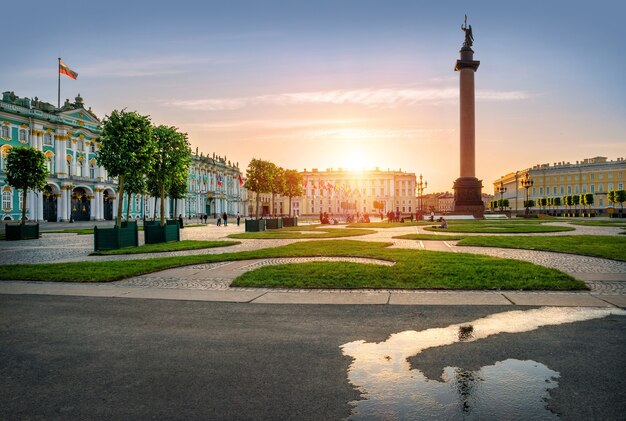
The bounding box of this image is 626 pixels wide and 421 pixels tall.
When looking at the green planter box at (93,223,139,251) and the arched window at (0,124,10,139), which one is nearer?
the green planter box at (93,223,139,251)

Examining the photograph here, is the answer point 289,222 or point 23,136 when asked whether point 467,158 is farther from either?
point 23,136

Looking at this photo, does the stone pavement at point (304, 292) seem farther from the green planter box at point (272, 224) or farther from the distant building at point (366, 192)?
the distant building at point (366, 192)

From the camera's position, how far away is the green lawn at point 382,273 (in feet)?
33.6

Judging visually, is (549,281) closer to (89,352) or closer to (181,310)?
(181,310)

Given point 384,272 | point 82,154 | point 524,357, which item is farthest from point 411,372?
point 82,154

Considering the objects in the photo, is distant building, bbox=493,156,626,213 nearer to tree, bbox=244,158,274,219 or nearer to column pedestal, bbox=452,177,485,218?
column pedestal, bbox=452,177,485,218

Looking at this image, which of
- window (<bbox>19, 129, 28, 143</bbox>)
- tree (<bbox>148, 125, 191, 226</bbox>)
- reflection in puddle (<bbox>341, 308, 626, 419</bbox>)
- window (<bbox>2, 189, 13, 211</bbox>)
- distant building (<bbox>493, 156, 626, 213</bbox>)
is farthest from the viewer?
distant building (<bbox>493, 156, 626, 213</bbox>)

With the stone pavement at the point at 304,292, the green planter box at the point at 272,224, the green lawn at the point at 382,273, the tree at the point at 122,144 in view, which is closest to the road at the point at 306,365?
the stone pavement at the point at 304,292

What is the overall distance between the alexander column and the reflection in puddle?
58.3 meters

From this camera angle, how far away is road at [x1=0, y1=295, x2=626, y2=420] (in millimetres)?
4023

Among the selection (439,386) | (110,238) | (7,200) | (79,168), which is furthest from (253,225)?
(79,168)

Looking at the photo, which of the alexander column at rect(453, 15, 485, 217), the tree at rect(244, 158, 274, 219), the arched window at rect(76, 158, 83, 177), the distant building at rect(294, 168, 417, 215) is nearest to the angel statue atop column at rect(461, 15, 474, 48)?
the alexander column at rect(453, 15, 485, 217)

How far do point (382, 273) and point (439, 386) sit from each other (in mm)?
7239

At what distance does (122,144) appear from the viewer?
78.1 feet
